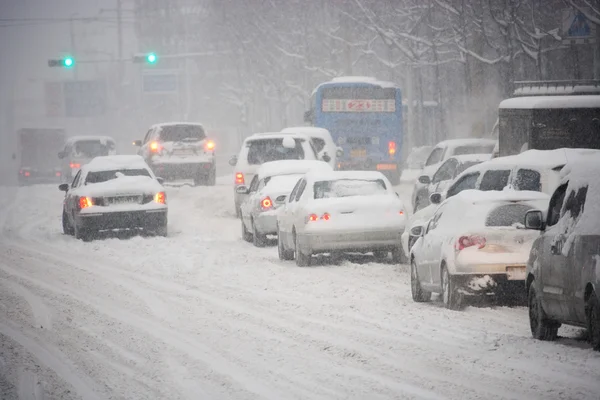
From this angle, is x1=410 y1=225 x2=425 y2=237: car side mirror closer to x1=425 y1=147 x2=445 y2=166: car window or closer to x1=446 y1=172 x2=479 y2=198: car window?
x1=446 y1=172 x2=479 y2=198: car window

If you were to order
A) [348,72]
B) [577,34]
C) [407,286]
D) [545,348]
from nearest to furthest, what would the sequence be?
1. [545,348]
2. [407,286]
3. [577,34]
4. [348,72]

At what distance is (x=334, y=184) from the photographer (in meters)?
19.8

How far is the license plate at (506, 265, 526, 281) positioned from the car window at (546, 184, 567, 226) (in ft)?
6.68

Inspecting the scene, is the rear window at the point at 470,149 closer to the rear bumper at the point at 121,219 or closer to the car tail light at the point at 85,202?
the rear bumper at the point at 121,219

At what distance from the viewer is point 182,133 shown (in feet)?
129

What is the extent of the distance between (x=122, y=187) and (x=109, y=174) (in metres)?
1.09

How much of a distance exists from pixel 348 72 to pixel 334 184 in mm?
39655

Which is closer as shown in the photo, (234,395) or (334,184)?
(234,395)

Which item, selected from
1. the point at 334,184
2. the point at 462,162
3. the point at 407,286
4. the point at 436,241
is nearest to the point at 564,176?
the point at 436,241

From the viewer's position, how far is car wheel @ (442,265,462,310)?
45.0 ft

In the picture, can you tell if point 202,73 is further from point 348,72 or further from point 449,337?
point 449,337

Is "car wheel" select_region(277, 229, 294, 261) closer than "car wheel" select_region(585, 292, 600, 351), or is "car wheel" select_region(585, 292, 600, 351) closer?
"car wheel" select_region(585, 292, 600, 351)

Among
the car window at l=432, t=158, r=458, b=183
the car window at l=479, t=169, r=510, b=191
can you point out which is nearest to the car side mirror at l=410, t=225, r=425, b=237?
the car window at l=479, t=169, r=510, b=191

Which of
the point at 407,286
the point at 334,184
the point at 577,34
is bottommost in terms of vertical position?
the point at 407,286
